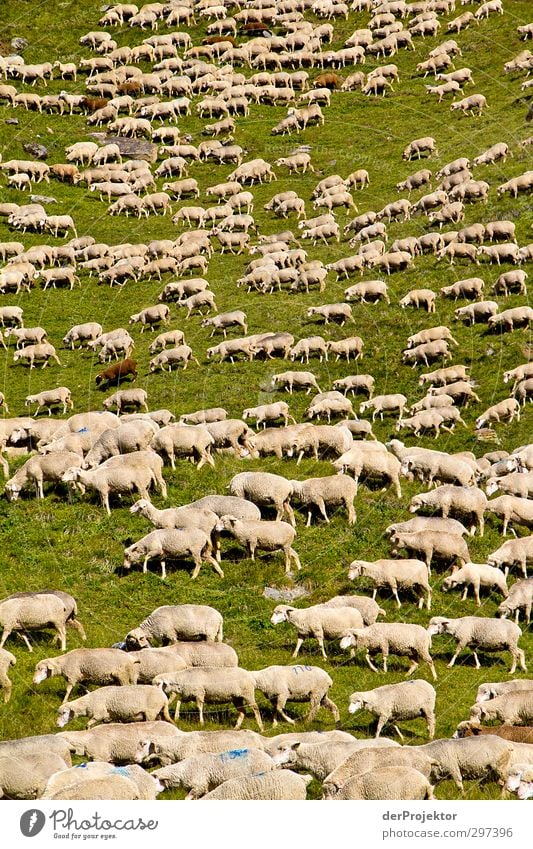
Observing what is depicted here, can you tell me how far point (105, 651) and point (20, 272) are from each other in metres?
31.9

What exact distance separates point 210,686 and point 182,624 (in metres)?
2.27

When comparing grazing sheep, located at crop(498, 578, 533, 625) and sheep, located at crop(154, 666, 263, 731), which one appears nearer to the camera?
sheep, located at crop(154, 666, 263, 731)

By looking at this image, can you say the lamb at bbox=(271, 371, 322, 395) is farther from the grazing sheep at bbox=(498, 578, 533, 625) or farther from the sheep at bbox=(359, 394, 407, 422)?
the grazing sheep at bbox=(498, 578, 533, 625)

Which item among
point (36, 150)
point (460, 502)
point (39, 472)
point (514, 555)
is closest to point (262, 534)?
point (460, 502)

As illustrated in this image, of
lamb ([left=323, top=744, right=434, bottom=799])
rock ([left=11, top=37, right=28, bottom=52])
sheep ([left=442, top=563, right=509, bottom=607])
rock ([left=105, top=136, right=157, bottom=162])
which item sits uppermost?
rock ([left=11, top=37, right=28, bottom=52])

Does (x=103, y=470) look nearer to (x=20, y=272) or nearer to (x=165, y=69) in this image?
(x=20, y=272)

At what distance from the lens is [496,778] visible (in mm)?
15188

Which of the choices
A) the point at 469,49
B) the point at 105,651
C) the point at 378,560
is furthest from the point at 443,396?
the point at 469,49

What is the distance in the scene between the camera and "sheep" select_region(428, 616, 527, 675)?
19.6 metres

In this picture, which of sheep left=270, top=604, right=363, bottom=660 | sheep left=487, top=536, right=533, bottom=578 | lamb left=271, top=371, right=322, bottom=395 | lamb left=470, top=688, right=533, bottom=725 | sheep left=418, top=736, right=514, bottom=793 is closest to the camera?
sheep left=418, top=736, right=514, bottom=793

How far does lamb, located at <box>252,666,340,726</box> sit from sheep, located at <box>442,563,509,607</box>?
5.14 m

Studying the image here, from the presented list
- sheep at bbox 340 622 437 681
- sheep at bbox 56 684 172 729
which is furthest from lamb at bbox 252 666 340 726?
sheep at bbox 56 684 172 729

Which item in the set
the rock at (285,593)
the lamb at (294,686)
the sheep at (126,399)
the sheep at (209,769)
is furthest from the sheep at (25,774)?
the sheep at (126,399)

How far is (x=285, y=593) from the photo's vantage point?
21.7 m
